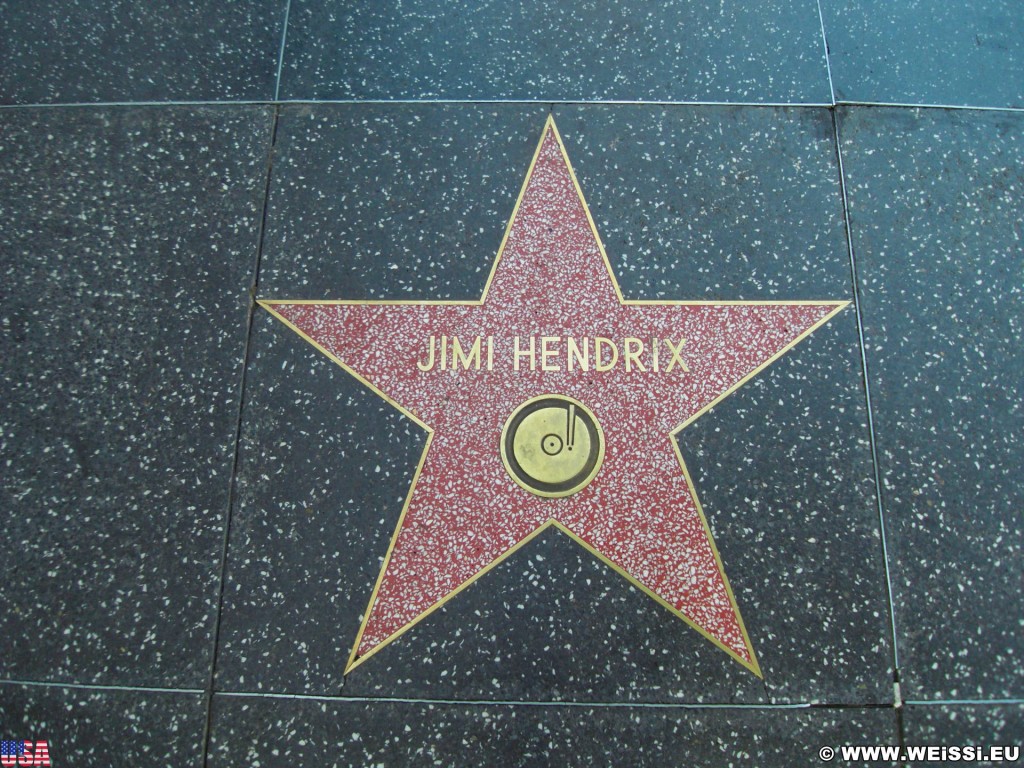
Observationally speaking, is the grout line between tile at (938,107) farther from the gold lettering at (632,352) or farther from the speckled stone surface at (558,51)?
the gold lettering at (632,352)

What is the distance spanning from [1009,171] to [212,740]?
2464 mm

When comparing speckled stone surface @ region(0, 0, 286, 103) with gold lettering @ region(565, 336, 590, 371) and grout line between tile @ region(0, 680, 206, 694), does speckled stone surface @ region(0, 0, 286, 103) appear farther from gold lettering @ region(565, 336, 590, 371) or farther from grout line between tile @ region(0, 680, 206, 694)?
grout line between tile @ region(0, 680, 206, 694)

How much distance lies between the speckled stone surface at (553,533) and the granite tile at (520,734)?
1.6 inches

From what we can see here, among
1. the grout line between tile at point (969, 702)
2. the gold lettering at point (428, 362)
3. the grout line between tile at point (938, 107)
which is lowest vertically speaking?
the grout line between tile at point (969, 702)

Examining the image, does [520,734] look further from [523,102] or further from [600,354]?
[523,102]

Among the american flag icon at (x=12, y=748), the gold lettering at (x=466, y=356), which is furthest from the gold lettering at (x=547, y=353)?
the american flag icon at (x=12, y=748)

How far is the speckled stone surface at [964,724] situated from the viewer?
4.49 ft

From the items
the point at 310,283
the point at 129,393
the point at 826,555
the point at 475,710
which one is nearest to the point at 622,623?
the point at 475,710

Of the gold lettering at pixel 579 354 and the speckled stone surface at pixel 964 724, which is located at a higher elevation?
the gold lettering at pixel 579 354

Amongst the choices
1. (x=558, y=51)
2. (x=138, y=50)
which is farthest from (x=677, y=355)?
(x=138, y=50)

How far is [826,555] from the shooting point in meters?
1.46

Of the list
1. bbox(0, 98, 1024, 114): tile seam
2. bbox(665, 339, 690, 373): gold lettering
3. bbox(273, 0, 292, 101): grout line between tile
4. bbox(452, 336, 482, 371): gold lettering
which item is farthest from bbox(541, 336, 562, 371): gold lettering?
bbox(273, 0, 292, 101): grout line between tile

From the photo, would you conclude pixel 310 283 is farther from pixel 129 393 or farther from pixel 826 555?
pixel 826 555

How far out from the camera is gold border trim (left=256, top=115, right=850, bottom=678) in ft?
4.64
